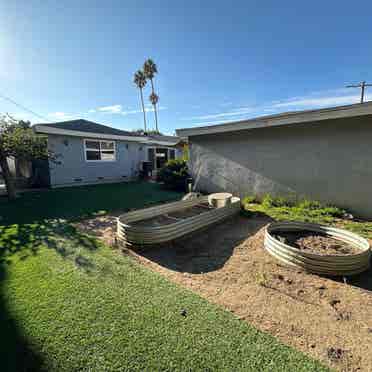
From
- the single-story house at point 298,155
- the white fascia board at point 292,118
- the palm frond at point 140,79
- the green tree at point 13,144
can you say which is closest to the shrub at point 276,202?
the single-story house at point 298,155

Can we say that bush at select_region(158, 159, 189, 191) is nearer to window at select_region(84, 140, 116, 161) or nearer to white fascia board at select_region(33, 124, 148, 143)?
white fascia board at select_region(33, 124, 148, 143)

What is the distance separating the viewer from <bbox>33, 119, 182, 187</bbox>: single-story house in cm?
955

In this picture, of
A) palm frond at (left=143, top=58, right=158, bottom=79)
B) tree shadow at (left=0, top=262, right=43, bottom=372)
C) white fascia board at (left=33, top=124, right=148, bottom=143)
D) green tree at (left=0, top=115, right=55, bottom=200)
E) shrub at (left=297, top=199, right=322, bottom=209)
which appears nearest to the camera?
tree shadow at (left=0, top=262, right=43, bottom=372)

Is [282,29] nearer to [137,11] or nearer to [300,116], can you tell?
[300,116]

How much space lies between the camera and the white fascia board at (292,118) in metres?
4.68

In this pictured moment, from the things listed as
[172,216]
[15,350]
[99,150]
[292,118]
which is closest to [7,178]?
[99,150]

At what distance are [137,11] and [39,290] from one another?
29.0ft

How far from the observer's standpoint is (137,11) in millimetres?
6809

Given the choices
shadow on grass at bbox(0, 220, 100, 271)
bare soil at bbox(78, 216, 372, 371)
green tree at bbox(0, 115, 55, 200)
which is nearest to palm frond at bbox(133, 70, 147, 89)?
green tree at bbox(0, 115, 55, 200)

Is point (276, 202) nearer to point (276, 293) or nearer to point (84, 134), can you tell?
point (276, 293)

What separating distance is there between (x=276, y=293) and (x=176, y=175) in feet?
26.6

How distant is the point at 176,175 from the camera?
10031mm

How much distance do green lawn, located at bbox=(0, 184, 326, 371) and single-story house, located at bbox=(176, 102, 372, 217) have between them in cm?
536

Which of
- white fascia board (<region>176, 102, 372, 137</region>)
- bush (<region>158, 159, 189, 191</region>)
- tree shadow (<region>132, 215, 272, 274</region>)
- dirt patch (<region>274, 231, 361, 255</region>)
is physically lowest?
tree shadow (<region>132, 215, 272, 274</region>)
